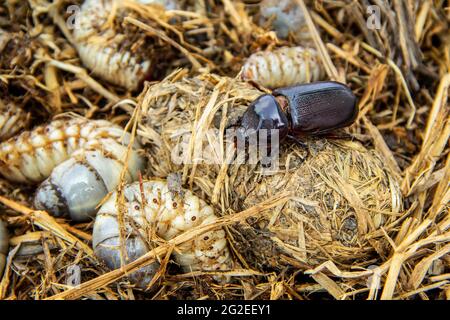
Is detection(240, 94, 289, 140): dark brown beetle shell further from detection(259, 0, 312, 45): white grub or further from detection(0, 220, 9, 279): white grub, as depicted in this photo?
detection(0, 220, 9, 279): white grub

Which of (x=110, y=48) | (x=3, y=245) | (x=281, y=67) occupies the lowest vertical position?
(x=3, y=245)

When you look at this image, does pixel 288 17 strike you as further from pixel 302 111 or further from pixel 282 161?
pixel 282 161

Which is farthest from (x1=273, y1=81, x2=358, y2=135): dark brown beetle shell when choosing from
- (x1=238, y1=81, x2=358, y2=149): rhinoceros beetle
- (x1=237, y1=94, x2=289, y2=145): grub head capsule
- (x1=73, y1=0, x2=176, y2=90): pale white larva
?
(x1=73, y1=0, x2=176, y2=90): pale white larva

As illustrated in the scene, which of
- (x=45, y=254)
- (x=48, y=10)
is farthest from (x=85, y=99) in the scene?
(x=45, y=254)

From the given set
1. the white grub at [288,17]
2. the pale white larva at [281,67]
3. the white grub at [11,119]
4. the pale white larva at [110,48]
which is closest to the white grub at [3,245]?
the white grub at [11,119]

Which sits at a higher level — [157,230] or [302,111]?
[302,111]

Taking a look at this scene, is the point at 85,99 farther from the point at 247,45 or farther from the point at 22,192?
the point at 247,45

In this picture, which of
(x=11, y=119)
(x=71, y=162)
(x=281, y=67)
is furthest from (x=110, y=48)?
(x=281, y=67)
